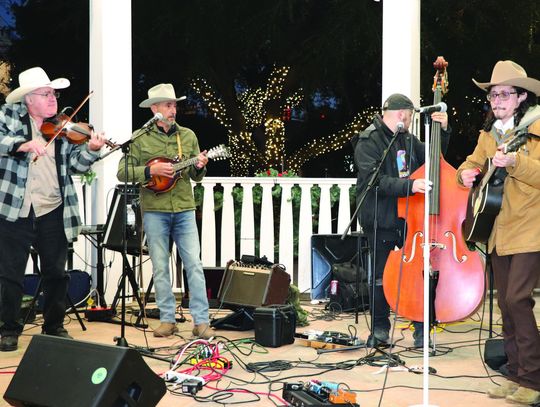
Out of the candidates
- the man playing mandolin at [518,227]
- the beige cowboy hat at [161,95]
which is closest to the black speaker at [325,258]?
the beige cowboy hat at [161,95]

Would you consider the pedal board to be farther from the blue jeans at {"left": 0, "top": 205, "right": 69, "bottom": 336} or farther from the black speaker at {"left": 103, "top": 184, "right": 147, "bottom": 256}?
the black speaker at {"left": 103, "top": 184, "right": 147, "bottom": 256}

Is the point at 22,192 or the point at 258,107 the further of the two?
the point at 258,107

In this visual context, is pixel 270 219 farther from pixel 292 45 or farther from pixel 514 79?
pixel 292 45

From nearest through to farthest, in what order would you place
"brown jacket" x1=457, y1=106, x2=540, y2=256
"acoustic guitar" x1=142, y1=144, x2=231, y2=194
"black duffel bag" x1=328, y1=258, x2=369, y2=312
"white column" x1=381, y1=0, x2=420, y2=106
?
"brown jacket" x1=457, y1=106, x2=540, y2=256 → "acoustic guitar" x1=142, y1=144, x2=231, y2=194 → "black duffel bag" x1=328, y1=258, x2=369, y2=312 → "white column" x1=381, y1=0, x2=420, y2=106

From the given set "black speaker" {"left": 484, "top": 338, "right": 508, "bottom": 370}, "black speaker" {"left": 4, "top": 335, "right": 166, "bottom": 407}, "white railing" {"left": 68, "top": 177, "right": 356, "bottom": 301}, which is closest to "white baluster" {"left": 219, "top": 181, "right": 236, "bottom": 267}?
"white railing" {"left": 68, "top": 177, "right": 356, "bottom": 301}

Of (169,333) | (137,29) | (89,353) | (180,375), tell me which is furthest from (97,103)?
(137,29)

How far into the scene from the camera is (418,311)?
5738 millimetres

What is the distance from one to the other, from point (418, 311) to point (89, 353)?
2850 millimetres

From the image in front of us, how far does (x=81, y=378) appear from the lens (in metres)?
3.55

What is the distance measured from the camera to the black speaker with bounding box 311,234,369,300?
846 cm

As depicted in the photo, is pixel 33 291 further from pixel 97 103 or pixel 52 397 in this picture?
pixel 52 397

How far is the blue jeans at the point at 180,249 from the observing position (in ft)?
21.3

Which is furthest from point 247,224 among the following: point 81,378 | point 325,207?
point 81,378

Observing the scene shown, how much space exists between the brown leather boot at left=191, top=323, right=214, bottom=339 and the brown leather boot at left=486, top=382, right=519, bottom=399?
96.0 inches
